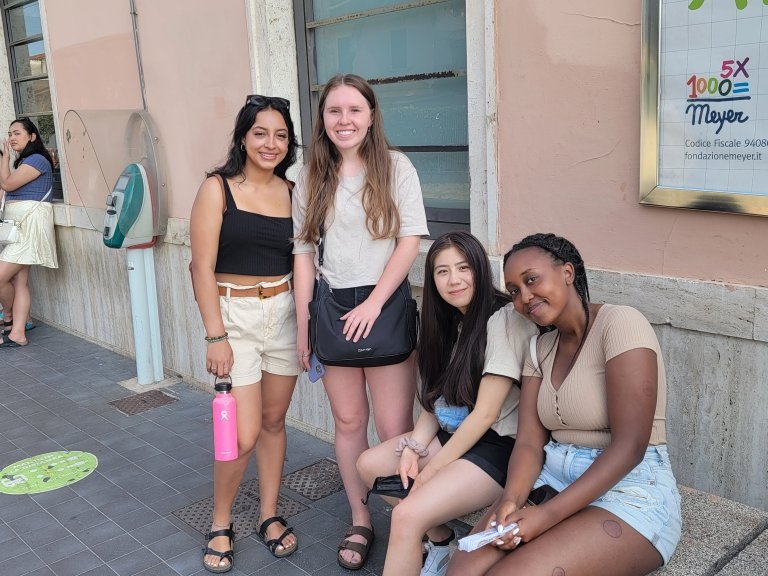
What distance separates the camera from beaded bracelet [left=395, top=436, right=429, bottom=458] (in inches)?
110

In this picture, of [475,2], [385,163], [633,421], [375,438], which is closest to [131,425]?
[375,438]

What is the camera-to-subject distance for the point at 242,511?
377 centimetres

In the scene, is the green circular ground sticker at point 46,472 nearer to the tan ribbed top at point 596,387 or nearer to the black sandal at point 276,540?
the black sandal at point 276,540

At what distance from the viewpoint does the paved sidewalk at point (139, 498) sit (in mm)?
3385

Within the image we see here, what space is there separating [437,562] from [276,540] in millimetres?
924

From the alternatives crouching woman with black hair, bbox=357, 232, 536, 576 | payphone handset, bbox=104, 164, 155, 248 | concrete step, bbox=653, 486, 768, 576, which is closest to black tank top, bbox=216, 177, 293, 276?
crouching woman with black hair, bbox=357, 232, 536, 576

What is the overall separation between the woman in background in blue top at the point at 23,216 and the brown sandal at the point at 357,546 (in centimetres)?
494

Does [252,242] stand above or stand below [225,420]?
above

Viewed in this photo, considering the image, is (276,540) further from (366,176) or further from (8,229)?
(8,229)

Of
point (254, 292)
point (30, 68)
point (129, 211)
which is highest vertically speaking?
point (30, 68)

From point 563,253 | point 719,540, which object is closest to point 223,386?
point 563,253

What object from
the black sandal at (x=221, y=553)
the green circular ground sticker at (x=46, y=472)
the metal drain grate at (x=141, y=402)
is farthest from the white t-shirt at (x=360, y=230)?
the metal drain grate at (x=141, y=402)

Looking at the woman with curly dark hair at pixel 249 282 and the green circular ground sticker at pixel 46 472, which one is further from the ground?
the woman with curly dark hair at pixel 249 282

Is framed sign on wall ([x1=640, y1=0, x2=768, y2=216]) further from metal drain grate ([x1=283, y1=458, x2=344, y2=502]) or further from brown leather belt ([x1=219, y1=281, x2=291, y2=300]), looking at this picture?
metal drain grate ([x1=283, y1=458, x2=344, y2=502])
